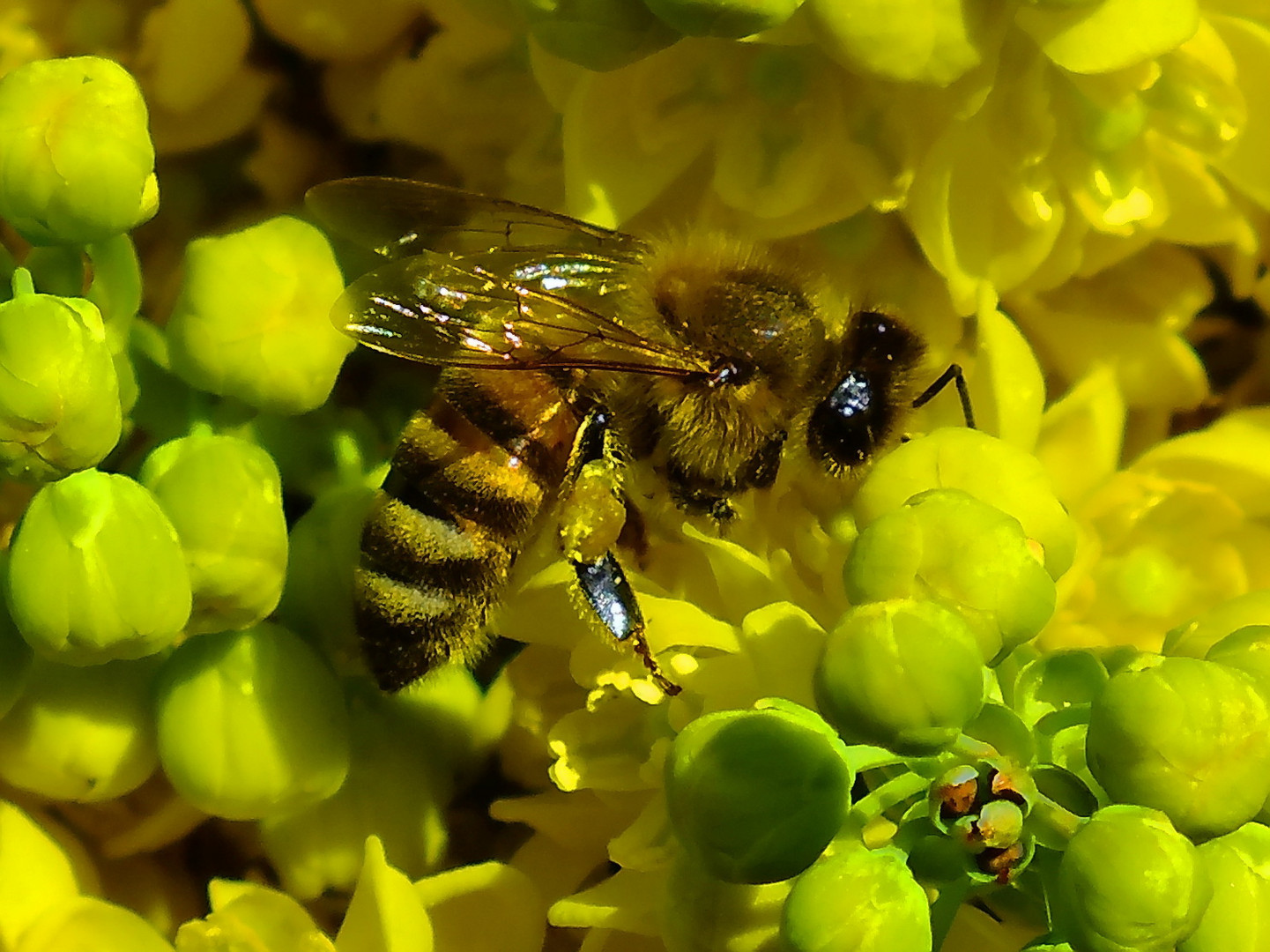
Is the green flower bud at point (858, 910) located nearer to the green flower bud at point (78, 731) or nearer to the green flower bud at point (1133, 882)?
the green flower bud at point (1133, 882)

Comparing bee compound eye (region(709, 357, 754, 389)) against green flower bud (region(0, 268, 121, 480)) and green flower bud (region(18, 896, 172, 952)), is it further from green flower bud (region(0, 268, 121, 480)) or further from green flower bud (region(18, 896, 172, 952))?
green flower bud (region(18, 896, 172, 952))

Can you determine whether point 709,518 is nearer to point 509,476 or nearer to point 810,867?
point 509,476

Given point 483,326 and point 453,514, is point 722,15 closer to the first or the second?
point 483,326

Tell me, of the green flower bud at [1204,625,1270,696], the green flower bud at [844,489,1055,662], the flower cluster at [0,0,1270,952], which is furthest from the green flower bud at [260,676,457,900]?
the green flower bud at [1204,625,1270,696]

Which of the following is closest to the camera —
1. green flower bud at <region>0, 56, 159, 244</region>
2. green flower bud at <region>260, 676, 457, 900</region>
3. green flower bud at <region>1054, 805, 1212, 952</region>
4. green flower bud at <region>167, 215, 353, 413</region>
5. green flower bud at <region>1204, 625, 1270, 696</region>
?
green flower bud at <region>1054, 805, 1212, 952</region>

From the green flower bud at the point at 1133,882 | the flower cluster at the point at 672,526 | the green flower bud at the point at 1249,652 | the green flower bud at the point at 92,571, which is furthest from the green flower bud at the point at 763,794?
the green flower bud at the point at 92,571

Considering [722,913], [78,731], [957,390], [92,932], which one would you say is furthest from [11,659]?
[957,390]

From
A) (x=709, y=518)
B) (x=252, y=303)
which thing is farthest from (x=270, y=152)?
(x=709, y=518)
